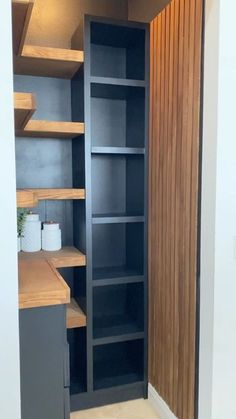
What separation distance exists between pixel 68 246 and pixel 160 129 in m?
A: 0.98

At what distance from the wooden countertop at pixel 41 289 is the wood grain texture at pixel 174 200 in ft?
2.37

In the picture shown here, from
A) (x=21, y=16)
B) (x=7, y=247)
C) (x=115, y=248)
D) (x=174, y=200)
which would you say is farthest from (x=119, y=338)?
(x=21, y=16)

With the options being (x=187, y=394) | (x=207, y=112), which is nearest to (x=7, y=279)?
(x=207, y=112)

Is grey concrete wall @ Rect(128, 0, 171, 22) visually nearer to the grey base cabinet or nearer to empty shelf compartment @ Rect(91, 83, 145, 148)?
empty shelf compartment @ Rect(91, 83, 145, 148)

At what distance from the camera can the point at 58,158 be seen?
2.49 m

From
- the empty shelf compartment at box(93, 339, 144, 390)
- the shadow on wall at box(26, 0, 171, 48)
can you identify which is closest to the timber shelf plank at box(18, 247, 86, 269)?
the empty shelf compartment at box(93, 339, 144, 390)

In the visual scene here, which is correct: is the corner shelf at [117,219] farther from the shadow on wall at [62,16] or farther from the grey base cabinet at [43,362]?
the shadow on wall at [62,16]

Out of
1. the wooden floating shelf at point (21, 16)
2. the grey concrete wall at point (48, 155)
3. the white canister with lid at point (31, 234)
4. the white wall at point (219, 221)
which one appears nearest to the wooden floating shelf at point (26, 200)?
the wooden floating shelf at point (21, 16)

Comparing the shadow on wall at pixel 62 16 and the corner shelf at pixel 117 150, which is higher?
the shadow on wall at pixel 62 16

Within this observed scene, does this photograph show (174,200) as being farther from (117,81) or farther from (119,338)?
(119,338)

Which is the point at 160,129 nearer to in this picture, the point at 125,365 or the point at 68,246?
the point at 68,246

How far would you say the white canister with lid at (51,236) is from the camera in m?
2.35

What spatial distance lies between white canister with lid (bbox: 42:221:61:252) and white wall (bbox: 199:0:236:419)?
3.29ft

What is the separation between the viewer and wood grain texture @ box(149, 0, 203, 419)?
1.83 m
